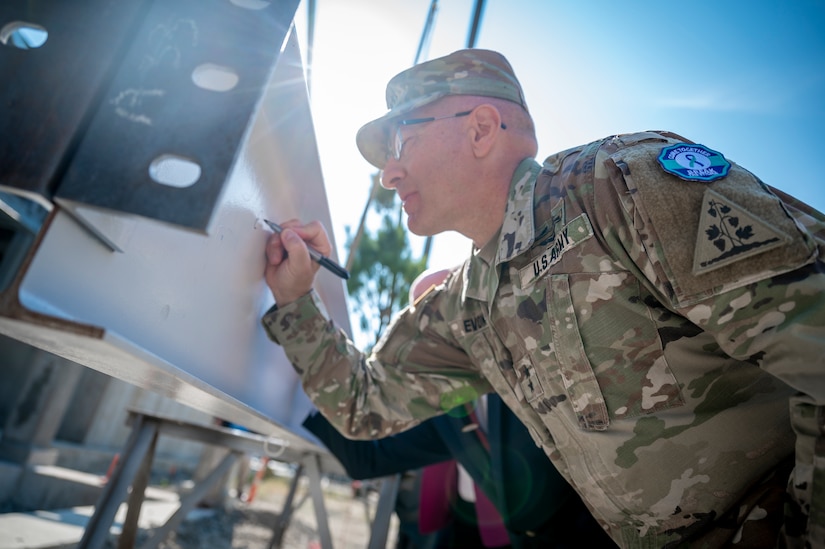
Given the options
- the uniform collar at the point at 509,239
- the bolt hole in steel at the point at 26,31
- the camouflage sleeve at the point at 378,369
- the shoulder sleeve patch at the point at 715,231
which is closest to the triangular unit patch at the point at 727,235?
the shoulder sleeve patch at the point at 715,231

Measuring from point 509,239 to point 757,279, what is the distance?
2.24ft

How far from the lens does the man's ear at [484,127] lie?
1.70 m

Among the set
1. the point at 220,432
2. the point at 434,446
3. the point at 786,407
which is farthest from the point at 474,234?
the point at 220,432

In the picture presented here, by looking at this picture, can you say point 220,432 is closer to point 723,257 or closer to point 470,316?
point 470,316

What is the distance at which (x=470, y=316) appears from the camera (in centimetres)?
166

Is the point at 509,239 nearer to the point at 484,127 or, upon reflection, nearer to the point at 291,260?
the point at 484,127

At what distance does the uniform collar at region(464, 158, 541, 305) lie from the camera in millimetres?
1414

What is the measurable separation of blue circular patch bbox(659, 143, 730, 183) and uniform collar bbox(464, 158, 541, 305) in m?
0.41

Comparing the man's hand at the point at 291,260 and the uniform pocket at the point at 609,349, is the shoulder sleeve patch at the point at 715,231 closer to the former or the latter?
the uniform pocket at the point at 609,349

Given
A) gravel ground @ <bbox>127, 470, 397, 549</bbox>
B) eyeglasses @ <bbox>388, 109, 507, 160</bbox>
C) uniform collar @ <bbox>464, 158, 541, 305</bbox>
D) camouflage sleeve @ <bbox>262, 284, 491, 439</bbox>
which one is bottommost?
gravel ground @ <bbox>127, 470, 397, 549</bbox>

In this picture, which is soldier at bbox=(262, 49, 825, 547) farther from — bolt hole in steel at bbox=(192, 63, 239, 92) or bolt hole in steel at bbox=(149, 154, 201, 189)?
bolt hole in steel at bbox=(192, 63, 239, 92)

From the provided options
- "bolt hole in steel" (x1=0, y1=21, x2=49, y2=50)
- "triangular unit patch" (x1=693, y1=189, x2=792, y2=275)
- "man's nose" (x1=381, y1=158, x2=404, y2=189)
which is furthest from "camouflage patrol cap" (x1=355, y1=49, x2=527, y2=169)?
"bolt hole in steel" (x1=0, y1=21, x2=49, y2=50)

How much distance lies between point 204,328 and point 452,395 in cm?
106

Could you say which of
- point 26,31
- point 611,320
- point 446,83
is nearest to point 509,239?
point 611,320
